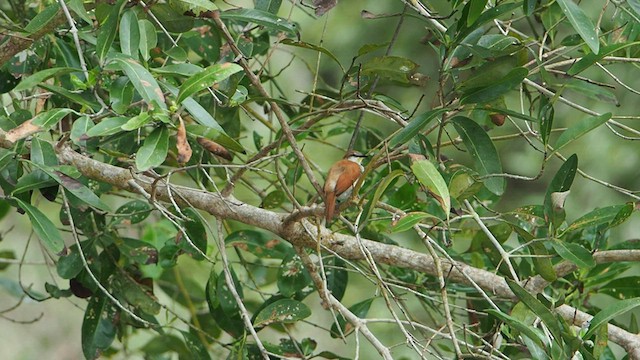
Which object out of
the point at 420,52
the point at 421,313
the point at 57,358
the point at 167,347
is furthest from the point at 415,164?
the point at 57,358

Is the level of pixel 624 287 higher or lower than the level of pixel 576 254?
lower

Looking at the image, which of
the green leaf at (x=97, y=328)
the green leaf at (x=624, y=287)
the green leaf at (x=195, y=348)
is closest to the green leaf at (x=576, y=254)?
the green leaf at (x=624, y=287)

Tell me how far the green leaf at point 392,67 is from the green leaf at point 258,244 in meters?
0.51

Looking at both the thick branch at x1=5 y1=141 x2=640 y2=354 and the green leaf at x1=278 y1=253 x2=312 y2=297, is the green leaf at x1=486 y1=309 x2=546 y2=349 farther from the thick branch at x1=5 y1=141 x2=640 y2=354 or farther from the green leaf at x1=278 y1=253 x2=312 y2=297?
the green leaf at x1=278 y1=253 x2=312 y2=297

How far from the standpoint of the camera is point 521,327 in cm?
123

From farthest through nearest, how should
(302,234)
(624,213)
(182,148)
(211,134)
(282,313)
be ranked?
(282,313) < (302,234) < (624,213) < (211,134) < (182,148)

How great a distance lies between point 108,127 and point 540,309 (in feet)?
2.18

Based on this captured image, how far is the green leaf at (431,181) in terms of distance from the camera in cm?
126

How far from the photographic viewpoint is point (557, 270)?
5.21ft

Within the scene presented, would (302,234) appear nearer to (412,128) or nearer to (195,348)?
(412,128)

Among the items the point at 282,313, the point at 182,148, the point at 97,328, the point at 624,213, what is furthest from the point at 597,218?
the point at 97,328

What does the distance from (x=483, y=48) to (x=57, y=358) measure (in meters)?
4.11

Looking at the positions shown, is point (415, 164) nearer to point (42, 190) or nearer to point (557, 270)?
point (557, 270)

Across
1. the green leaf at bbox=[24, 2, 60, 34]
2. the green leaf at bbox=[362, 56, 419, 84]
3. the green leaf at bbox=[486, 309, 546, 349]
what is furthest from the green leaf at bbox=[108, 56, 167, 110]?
the green leaf at bbox=[486, 309, 546, 349]
